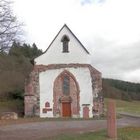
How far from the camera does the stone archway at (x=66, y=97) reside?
6378cm

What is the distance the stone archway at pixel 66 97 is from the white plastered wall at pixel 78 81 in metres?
0.53

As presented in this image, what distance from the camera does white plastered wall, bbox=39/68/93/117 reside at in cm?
6350

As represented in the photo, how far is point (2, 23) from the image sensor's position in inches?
1374

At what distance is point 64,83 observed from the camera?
213 feet

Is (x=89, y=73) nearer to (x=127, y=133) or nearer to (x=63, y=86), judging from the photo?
(x=63, y=86)

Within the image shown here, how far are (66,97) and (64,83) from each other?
85.0 inches

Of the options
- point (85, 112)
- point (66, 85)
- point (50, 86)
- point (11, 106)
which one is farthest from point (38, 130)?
point (11, 106)

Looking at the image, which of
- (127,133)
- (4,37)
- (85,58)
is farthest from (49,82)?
(127,133)

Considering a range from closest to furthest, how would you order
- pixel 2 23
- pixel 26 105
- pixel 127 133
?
pixel 127 133, pixel 2 23, pixel 26 105

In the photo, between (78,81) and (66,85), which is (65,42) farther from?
(66,85)

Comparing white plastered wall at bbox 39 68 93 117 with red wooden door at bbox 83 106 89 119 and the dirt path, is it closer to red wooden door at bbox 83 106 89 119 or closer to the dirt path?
red wooden door at bbox 83 106 89 119

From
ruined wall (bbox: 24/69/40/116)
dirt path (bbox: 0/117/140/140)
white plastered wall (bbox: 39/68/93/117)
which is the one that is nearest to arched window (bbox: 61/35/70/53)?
white plastered wall (bbox: 39/68/93/117)

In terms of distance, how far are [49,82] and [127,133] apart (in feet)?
126

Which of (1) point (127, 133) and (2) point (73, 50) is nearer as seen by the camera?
(1) point (127, 133)
